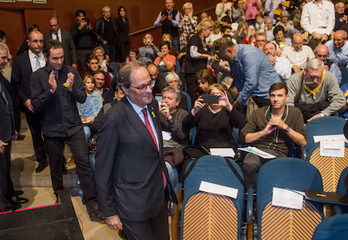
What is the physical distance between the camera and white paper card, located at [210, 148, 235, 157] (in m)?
3.47

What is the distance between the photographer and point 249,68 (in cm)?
406

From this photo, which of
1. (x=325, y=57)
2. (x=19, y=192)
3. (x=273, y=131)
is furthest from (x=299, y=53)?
(x=19, y=192)

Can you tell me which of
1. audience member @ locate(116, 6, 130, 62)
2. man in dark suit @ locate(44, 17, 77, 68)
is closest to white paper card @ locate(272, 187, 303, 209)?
man in dark suit @ locate(44, 17, 77, 68)

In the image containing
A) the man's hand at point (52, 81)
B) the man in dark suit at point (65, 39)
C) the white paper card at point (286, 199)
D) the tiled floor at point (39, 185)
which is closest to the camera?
the white paper card at point (286, 199)

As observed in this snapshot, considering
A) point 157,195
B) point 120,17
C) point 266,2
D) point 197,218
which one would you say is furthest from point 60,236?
point 266,2

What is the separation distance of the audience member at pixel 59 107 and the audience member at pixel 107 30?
401cm

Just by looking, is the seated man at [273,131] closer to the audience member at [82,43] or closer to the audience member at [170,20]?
the audience member at [82,43]

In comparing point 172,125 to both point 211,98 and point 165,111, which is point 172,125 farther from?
point 211,98

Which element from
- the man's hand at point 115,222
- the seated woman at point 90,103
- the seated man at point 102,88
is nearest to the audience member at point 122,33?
the seated man at point 102,88

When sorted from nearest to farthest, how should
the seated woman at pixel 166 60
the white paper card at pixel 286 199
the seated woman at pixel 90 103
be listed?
the white paper card at pixel 286 199 → the seated woman at pixel 90 103 → the seated woman at pixel 166 60

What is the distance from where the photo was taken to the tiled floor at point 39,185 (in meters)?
3.62

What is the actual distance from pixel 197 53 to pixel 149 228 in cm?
387

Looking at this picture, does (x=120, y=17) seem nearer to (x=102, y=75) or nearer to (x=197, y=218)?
(x=102, y=75)

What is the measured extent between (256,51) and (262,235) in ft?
6.77
